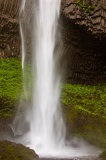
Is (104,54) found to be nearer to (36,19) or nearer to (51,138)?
(36,19)

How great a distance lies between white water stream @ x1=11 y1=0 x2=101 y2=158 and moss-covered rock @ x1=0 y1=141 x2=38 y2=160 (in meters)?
1.70

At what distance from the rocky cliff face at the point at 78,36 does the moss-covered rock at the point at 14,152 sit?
7.04 metres

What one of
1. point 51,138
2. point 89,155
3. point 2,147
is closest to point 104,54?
point 51,138

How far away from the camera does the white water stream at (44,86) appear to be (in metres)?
10.3

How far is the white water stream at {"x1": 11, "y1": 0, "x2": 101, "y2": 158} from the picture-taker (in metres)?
10.3

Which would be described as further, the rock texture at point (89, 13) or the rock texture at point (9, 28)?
the rock texture at point (9, 28)

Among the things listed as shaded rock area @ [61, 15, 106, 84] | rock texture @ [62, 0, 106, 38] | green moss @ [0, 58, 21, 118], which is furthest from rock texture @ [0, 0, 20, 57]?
rock texture @ [62, 0, 106, 38]

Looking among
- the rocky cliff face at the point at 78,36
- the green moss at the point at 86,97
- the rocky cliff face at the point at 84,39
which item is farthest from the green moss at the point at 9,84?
the rocky cliff face at the point at 84,39

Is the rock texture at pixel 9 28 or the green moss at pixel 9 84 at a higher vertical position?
the rock texture at pixel 9 28

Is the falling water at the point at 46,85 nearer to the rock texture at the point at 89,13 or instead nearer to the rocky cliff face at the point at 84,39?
the rocky cliff face at the point at 84,39

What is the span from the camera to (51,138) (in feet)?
35.4

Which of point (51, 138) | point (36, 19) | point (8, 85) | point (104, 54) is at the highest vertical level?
point (36, 19)

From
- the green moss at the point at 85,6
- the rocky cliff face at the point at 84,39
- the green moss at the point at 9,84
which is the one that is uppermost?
the green moss at the point at 85,6

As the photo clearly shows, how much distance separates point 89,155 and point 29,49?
7.11 metres
